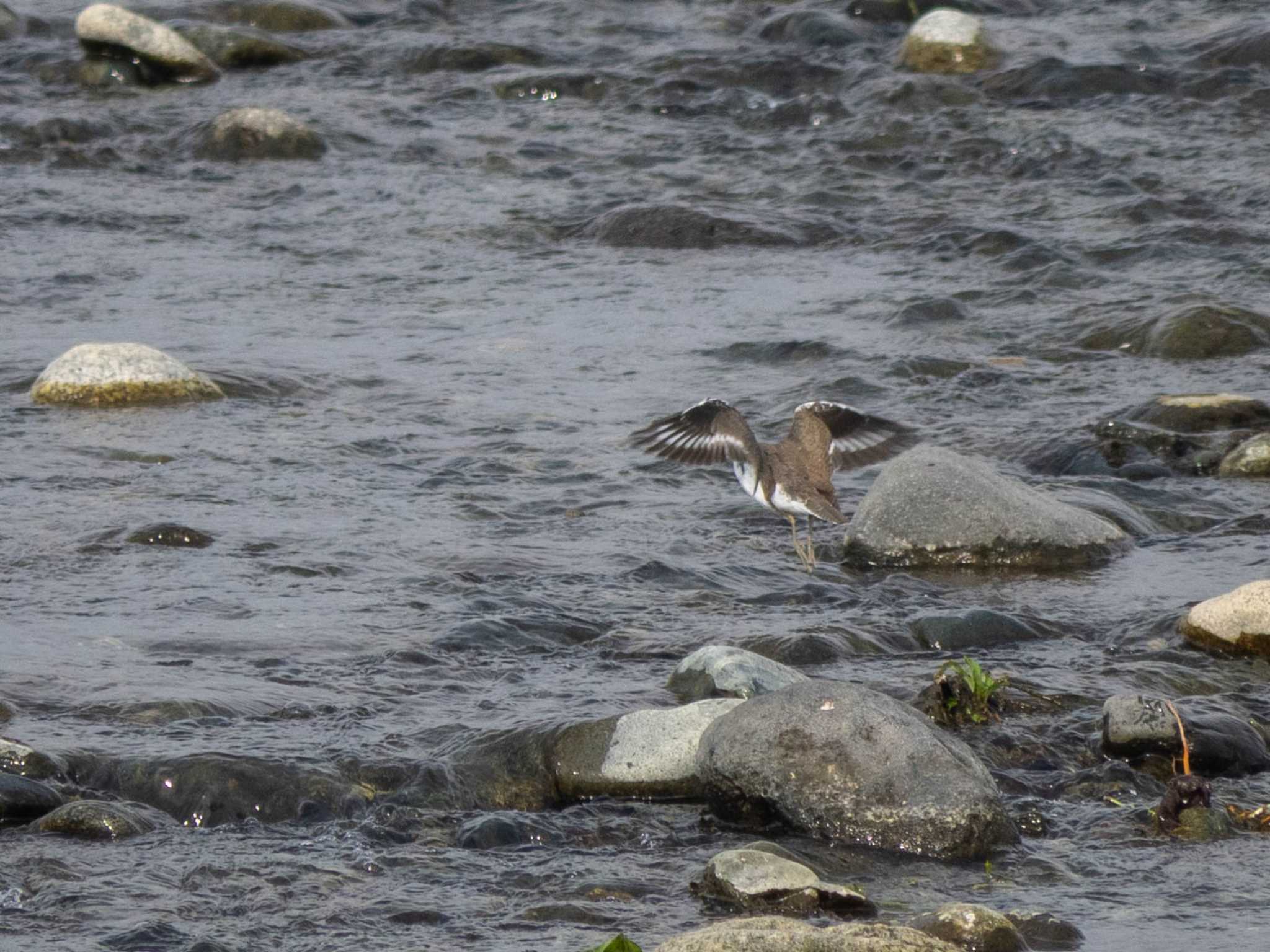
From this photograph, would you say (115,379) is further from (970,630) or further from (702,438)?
(970,630)

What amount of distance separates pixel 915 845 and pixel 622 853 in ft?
2.59

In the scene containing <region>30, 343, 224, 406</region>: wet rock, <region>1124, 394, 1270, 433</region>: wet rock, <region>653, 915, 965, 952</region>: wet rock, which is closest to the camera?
<region>653, 915, 965, 952</region>: wet rock

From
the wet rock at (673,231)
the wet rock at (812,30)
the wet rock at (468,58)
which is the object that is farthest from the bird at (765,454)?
the wet rock at (468,58)

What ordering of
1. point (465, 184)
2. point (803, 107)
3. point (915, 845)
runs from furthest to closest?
point (803, 107), point (465, 184), point (915, 845)

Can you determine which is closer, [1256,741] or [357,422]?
[1256,741]

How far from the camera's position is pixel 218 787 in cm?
545

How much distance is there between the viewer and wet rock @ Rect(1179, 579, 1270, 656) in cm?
657

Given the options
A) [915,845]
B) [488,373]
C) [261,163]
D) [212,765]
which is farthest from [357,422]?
[261,163]

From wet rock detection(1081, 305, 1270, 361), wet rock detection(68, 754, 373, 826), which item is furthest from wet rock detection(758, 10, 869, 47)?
wet rock detection(68, 754, 373, 826)

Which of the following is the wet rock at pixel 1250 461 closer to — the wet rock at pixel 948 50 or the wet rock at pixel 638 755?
the wet rock at pixel 638 755

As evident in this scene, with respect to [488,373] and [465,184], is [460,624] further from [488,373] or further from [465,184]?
[465,184]

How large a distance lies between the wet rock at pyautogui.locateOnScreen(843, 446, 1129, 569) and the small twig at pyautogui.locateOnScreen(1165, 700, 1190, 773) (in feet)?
6.46

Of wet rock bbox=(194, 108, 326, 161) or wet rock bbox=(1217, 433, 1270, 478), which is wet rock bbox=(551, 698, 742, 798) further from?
wet rock bbox=(194, 108, 326, 161)

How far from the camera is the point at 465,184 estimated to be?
14.3 meters
